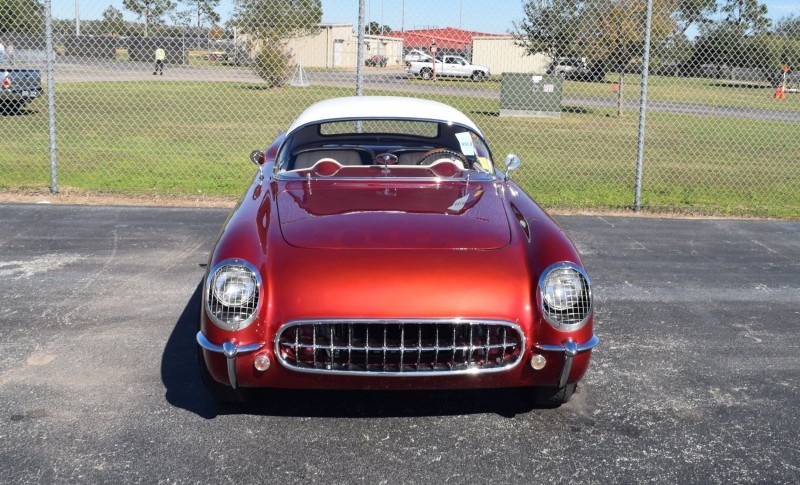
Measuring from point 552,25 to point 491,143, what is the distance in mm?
5738

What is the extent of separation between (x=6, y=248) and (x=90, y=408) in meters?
3.52

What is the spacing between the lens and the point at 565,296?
3752 millimetres

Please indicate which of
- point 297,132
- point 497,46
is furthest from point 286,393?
point 497,46

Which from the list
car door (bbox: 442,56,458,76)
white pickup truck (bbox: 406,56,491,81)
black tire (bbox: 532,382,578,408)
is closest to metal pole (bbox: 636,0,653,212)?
black tire (bbox: 532,382,578,408)

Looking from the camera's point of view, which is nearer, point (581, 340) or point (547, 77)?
point (581, 340)

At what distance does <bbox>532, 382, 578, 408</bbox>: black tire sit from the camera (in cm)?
396

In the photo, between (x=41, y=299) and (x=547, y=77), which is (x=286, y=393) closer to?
(x=41, y=299)

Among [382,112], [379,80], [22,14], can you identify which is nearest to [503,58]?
[379,80]

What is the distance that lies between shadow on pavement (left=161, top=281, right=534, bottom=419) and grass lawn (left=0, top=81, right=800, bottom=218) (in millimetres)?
5436

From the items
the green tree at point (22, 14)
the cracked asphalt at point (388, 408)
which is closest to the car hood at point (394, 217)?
the cracked asphalt at point (388, 408)

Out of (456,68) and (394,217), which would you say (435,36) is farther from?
(456,68)

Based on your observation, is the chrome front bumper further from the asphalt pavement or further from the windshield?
the asphalt pavement

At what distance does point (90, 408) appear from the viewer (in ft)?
13.0

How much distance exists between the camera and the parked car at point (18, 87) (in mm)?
18469
